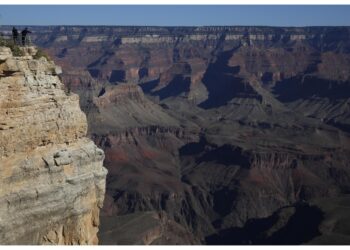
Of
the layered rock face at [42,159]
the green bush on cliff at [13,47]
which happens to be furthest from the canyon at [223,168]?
the green bush on cliff at [13,47]

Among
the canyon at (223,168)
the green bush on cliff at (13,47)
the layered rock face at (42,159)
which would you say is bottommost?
the canyon at (223,168)

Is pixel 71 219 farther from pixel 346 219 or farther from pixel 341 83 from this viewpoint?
pixel 341 83

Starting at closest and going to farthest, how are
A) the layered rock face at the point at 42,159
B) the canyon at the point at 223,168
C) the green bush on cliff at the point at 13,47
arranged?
the layered rock face at the point at 42,159 < the green bush on cliff at the point at 13,47 < the canyon at the point at 223,168

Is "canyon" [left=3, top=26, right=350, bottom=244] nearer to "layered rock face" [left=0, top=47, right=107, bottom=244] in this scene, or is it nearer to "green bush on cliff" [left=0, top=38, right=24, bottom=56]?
"layered rock face" [left=0, top=47, right=107, bottom=244]

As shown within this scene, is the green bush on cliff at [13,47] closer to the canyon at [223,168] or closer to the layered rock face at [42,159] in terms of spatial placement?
the layered rock face at [42,159]

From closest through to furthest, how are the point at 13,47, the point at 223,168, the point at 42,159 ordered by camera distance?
the point at 42,159, the point at 13,47, the point at 223,168

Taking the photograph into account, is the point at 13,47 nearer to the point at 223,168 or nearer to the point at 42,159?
the point at 42,159

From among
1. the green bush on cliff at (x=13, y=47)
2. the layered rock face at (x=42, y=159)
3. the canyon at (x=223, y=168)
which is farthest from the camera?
the canyon at (x=223, y=168)

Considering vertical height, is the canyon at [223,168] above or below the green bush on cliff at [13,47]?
below

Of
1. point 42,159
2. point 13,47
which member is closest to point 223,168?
point 42,159
